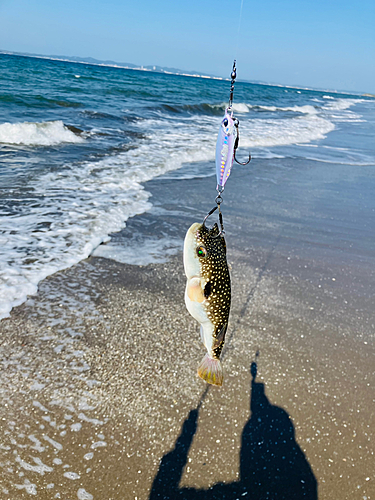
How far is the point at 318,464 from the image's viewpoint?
2816 millimetres

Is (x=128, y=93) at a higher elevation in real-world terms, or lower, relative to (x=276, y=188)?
higher

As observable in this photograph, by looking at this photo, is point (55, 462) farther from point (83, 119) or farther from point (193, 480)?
point (83, 119)

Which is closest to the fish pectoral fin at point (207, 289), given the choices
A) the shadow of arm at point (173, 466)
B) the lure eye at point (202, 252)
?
the lure eye at point (202, 252)

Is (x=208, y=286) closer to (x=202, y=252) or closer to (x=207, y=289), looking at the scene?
(x=207, y=289)

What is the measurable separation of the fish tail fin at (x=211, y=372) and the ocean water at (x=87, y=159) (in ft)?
9.50

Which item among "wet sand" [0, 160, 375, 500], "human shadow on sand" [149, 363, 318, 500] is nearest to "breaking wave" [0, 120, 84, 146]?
"wet sand" [0, 160, 375, 500]

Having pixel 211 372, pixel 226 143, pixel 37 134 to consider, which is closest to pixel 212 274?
pixel 211 372

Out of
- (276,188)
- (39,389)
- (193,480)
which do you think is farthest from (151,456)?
(276,188)

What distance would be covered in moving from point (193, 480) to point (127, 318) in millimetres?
1873

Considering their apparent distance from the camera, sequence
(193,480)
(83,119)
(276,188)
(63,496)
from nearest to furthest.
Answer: (63,496)
(193,480)
(276,188)
(83,119)

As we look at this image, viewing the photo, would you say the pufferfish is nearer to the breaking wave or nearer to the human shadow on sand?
the human shadow on sand

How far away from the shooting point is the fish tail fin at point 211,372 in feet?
6.41

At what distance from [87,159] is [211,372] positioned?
9.94m

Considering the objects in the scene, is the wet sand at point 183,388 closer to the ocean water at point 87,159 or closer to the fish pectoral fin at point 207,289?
the ocean water at point 87,159
